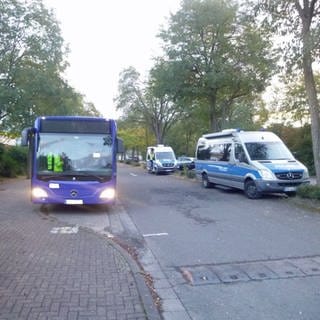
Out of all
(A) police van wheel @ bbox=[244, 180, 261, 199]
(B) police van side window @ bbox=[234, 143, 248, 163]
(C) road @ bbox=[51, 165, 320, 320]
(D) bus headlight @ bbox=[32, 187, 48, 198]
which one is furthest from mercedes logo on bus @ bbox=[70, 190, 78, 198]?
(B) police van side window @ bbox=[234, 143, 248, 163]

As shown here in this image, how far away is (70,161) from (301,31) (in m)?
9.06

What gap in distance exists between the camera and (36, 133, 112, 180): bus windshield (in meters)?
11.8

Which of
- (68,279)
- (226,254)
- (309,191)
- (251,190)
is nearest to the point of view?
(68,279)

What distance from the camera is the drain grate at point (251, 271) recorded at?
235 inches

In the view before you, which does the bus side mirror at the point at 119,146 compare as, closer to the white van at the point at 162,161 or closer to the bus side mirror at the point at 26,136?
the bus side mirror at the point at 26,136

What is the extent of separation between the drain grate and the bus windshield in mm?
5988

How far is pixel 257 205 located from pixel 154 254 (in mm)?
6960

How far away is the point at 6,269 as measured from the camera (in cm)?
617

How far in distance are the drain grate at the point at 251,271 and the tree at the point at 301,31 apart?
805 centimetres

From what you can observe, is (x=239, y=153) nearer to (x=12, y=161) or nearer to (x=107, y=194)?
(x=107, y=194)

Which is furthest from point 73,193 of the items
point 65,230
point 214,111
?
point 214,111

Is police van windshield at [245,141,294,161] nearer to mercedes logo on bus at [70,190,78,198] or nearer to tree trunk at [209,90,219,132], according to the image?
mercedes logo on bus at [70,190,78,198]

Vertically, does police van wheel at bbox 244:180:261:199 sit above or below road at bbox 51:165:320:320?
above

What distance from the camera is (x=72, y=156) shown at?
1191 cm
